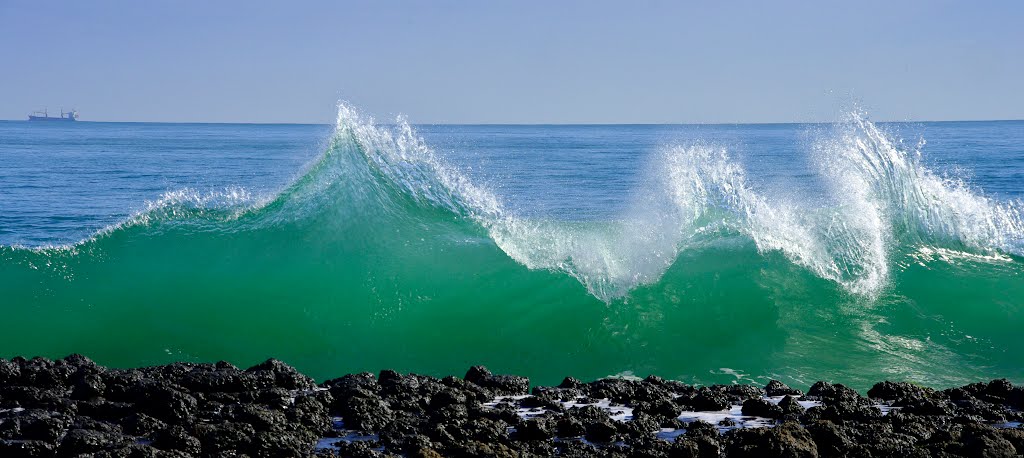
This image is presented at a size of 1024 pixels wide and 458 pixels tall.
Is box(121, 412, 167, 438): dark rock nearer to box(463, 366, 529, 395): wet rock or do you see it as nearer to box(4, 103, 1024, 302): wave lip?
box(463, 366, 529, 395): wet rock

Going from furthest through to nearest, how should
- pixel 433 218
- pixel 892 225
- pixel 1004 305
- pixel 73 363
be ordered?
pixel 892 225 < pixel 433 218 < pixel 1004 305 < pixel 73 363

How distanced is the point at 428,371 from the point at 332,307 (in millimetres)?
2061

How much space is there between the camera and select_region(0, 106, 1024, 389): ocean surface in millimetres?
11969

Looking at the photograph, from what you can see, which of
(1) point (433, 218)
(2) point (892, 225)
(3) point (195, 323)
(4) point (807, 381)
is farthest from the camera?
(2) point (892, 225)

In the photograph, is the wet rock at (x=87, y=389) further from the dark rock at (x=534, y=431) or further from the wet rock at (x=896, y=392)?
the wet rock at (x=896, y=392)

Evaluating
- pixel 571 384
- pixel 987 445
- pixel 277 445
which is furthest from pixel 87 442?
pixel 987 445

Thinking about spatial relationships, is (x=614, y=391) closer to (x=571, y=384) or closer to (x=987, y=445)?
(x=571, y=384)

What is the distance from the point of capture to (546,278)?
1316 centimetres

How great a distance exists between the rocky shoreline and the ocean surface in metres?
2.47

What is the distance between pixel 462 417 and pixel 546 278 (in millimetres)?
5675

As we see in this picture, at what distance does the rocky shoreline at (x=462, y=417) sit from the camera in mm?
6836

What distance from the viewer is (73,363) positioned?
939 cm

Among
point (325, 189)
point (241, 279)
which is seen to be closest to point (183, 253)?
point (241, 279)

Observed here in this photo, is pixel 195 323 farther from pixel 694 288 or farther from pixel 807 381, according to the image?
pixel 807 381
